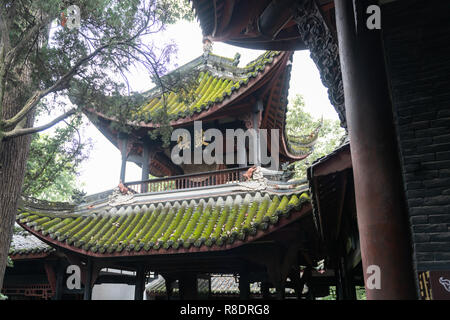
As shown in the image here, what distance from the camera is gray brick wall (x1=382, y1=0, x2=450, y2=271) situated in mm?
2504

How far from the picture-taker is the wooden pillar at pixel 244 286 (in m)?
6.97

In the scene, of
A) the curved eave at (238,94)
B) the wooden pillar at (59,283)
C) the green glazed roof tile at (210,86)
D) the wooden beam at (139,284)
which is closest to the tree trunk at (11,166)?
the curved eave at (238,94)

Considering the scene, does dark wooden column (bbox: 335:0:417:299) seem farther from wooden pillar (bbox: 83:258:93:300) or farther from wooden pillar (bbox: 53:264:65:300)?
wooden pillar (bbox: 53:264:65:300)

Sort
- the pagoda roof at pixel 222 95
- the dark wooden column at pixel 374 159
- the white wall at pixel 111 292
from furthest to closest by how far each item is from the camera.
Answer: the white wall at pixel 111 292
the pagoda roof at pixel 222 95
the dark wooden column at pixel 374 159

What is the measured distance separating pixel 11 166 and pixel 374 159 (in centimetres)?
464

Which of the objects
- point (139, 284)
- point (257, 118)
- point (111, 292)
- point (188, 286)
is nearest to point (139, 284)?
point (139, 284)

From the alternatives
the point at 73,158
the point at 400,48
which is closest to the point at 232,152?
the point at 73,158

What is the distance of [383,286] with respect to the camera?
239 cm

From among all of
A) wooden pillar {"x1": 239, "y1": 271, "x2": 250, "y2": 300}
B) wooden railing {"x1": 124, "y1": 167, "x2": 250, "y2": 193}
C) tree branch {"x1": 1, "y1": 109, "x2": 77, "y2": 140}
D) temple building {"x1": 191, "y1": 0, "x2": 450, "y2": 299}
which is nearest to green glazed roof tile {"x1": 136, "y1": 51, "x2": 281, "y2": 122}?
wooden railing {"x1": 124, "y1": 167, "x2": 250, "y2": 193}

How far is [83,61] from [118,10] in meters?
0.85

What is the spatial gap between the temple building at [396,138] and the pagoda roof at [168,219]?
8.88 ft

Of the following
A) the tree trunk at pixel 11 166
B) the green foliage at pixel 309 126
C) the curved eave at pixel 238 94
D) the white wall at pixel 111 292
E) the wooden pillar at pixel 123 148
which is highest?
the green foliage at pixel 309 126

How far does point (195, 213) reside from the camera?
23.5 feet

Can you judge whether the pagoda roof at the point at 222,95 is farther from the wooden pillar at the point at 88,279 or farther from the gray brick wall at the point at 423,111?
the gray brick wall at the point at 423,111
